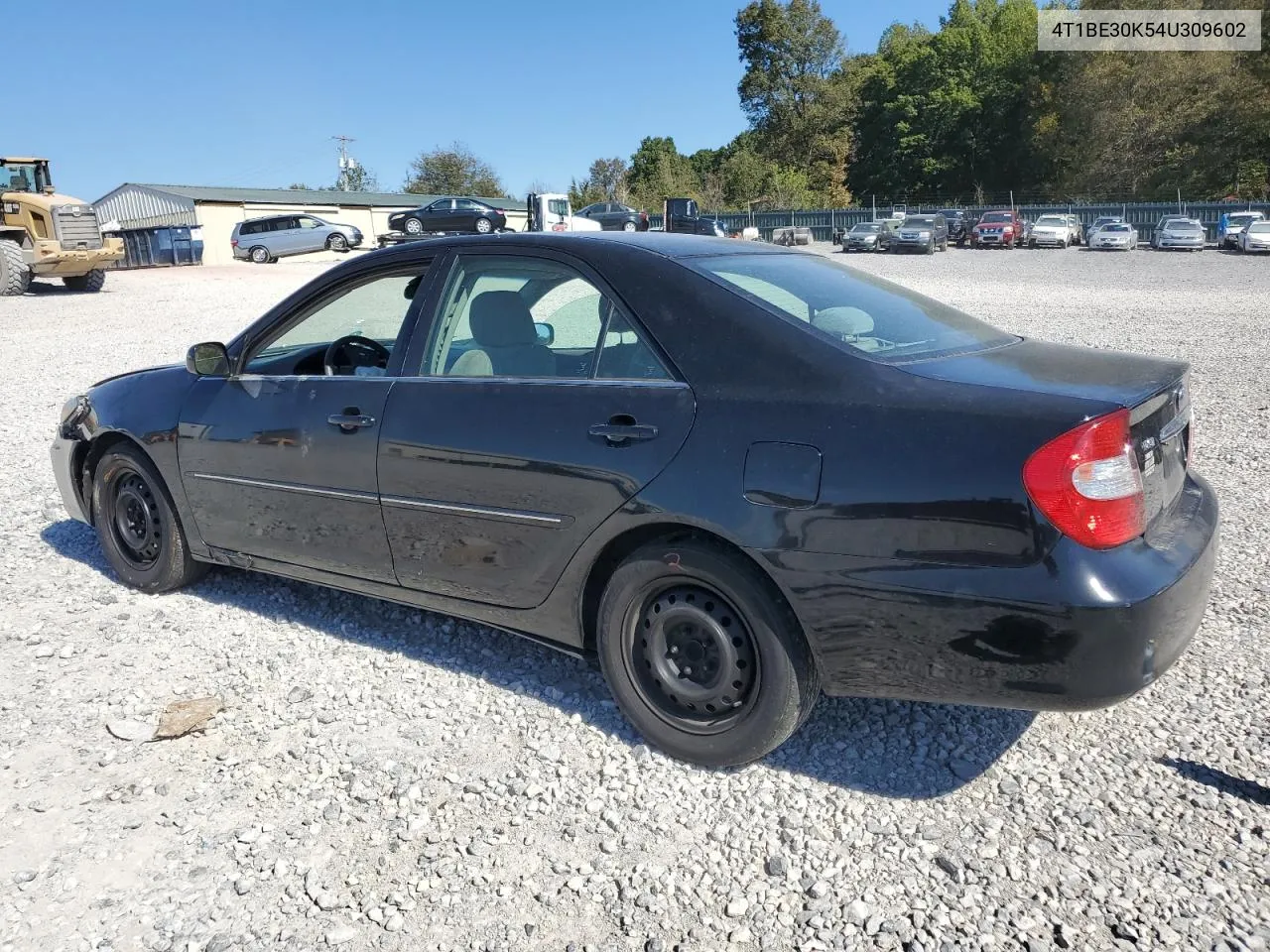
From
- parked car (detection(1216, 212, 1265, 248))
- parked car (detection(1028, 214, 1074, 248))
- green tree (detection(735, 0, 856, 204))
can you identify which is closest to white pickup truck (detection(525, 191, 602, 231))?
parked car (detection(1028, 214, 1074, 248))

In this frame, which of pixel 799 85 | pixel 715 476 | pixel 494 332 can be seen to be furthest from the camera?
pixel 799 85

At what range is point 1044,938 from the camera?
7.59 feet

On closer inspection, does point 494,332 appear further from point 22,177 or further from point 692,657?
point 22,177

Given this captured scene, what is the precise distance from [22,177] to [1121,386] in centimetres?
2797

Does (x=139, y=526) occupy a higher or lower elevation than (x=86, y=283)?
lower

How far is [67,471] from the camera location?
4.94 meters

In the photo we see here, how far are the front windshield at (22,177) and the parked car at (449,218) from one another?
15.1 meters

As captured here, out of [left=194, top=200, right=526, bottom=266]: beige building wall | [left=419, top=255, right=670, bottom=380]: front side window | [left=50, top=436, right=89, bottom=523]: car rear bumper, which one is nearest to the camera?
[left=419, top=255, right=670, bottom=380]: front side window

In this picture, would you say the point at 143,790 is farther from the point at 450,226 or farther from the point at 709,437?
the point at 450,226

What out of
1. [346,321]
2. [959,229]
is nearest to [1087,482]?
[346,321]

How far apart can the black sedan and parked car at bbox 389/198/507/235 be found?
1417 inches

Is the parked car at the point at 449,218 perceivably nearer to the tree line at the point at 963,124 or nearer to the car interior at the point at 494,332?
the tree line at the point at 963,124

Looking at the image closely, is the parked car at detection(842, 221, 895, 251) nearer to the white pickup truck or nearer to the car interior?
the white pickup truck

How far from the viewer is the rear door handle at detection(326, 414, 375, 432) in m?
3.66
